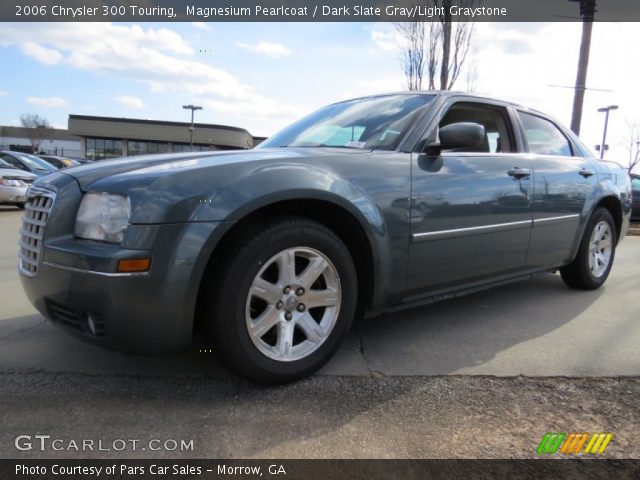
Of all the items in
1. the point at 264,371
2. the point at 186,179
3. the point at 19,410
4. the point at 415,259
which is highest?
the point at 186,179

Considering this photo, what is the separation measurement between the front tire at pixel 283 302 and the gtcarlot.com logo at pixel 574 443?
3.51 ft

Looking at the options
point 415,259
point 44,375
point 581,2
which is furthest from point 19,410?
point 581,2

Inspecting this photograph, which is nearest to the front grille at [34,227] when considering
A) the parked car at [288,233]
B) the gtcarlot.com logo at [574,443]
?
the parked car at [288,233]

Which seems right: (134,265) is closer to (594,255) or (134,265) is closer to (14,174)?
(594,255)

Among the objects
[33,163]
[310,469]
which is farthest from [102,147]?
[310,469]

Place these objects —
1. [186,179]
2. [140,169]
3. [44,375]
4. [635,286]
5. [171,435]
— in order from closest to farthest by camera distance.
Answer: [171,435]
[186,179]
[140,169]
[44,375]
[635,286]

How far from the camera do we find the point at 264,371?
2312mm

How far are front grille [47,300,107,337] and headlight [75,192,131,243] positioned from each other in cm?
34

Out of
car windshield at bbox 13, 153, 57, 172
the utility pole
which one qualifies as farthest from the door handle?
car windshield at bbox 13, 153, 57, 172

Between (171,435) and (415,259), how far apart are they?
5.28ft

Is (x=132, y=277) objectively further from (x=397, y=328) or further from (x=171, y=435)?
(x=397, y=328)

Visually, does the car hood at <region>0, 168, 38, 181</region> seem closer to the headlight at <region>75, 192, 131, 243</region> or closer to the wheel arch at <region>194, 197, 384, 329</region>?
the headlight at <region>75, 192, 131, 243</region>

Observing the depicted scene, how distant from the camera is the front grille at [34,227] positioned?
2297mm

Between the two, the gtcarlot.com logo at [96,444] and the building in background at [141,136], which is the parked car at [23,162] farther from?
the building in background at [141,136]
